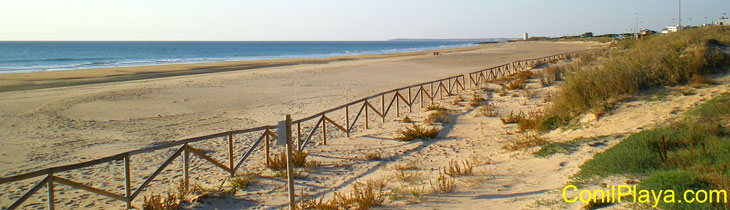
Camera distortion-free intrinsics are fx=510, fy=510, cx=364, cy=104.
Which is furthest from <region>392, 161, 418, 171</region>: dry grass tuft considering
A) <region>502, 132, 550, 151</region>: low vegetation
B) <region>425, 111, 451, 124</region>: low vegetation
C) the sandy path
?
the sandy path

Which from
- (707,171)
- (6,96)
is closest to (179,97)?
(6,96)

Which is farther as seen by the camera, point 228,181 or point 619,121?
point 619,121

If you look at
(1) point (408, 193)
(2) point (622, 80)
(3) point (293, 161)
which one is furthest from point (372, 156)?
(2) point (622, 80)

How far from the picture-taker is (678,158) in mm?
5973

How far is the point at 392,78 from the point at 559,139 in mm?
21585

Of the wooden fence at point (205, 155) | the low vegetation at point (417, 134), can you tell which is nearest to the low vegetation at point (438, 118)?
the wooden fence at point (205, 155)

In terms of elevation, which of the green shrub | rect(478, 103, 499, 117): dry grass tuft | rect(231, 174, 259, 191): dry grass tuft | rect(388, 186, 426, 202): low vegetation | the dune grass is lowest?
rect(231, 174, 259, 191): dry grass tuft

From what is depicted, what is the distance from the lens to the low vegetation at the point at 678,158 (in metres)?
4.92

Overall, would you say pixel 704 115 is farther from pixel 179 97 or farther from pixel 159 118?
pixel 179 97

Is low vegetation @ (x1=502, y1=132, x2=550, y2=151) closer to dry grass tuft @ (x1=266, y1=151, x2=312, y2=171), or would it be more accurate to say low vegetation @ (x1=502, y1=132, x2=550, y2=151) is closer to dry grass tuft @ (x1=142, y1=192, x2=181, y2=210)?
dry grass tuft @ (x1=266, y1=151, x2=312, y2=171)

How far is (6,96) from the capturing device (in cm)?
2188

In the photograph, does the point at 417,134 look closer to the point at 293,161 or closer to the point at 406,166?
the point at 406,166

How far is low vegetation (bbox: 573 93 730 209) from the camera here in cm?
492

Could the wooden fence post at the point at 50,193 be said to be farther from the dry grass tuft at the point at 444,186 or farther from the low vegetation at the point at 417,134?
the low vegetation at the point at 417,134
